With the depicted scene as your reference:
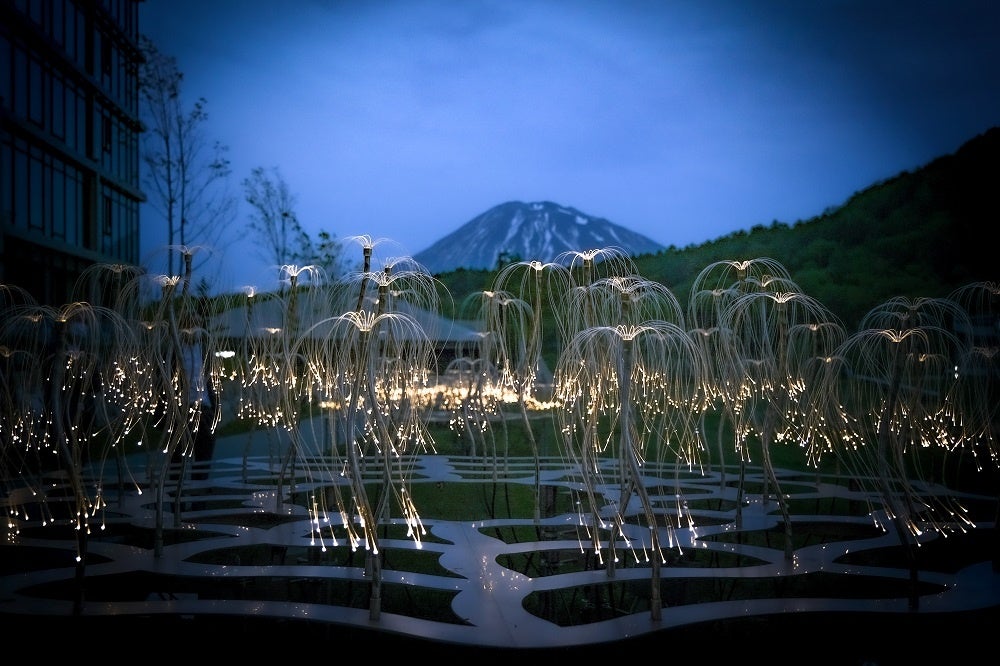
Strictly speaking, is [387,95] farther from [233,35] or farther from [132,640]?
[132,640]

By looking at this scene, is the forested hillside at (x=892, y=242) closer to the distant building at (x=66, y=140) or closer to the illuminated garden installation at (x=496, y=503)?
the illuminated garden installation at (x=496, y=503)

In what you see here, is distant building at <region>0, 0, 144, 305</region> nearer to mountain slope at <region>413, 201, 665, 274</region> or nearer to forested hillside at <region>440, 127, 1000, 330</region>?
mountain slope at <region>413, 201, 665, 274</region>


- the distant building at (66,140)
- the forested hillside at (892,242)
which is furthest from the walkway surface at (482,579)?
the forested hillside at (892,242)

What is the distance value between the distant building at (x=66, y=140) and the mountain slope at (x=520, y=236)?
25.3 ft

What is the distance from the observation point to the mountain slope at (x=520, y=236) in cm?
1959

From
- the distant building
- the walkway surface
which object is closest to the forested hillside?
the walkway surface

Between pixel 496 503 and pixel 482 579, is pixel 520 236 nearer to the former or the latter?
pixel 496 503

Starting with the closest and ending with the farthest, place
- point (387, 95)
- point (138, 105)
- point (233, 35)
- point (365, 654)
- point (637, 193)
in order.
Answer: point (365, 654), point (233, 35), point (138, 105), point (387, 95), point (637, 193)

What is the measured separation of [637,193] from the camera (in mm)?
28250

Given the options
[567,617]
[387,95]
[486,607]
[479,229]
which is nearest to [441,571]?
[486,607]

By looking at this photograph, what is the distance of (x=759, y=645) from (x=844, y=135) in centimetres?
1728

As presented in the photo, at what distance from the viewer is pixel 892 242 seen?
53.6 feet

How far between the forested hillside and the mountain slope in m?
2.13

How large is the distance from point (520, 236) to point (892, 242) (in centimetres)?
920
